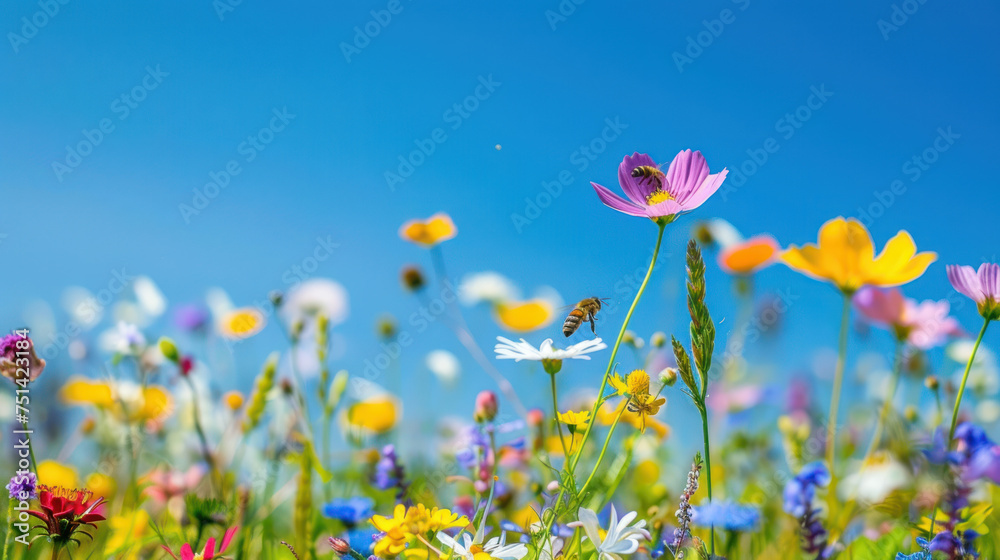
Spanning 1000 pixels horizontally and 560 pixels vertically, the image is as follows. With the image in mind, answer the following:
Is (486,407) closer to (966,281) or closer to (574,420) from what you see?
(574,420)

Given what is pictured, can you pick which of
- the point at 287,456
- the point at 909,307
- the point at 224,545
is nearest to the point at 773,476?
the point at 909,307

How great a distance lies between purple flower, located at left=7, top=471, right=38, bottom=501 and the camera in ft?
2.91

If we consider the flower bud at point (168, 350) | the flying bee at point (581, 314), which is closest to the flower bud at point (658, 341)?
the flying bee at point (581, 314)

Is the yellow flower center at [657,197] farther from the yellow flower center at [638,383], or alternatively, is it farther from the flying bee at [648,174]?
the yellow flower center at [638,383]

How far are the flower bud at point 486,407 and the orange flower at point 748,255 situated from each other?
4.28ft

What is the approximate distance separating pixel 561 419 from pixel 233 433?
123 centimetres

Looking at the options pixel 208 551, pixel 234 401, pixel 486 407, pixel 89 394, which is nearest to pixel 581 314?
pixel 486 407

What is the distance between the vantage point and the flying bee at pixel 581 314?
1315mm

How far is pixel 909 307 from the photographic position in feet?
4.98

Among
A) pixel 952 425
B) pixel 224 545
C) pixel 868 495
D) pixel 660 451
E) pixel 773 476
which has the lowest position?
pixel 224 545

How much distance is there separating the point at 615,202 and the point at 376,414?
1.85 meters

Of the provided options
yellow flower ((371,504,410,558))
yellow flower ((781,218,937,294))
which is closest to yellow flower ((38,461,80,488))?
yellow flower ((371,504,410,558))

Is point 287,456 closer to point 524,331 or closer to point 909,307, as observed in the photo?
point 524,331

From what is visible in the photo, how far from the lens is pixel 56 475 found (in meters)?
1.75
